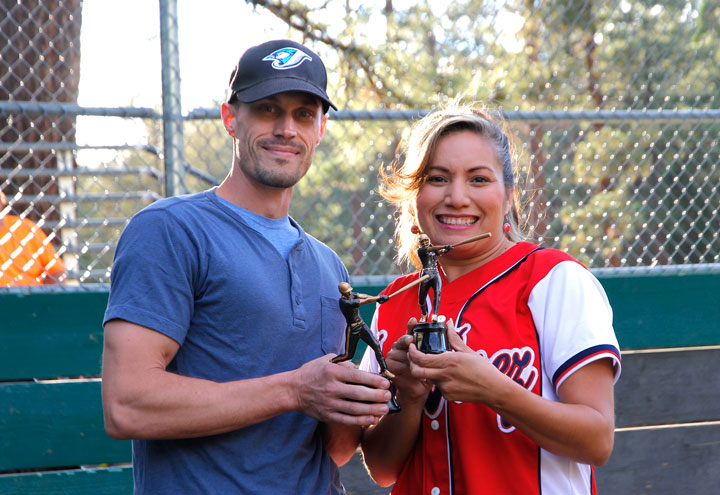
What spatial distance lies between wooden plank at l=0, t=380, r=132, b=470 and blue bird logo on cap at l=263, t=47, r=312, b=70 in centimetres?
177

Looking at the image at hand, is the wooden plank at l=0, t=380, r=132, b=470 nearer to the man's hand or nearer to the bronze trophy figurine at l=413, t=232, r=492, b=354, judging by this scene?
the man's hand

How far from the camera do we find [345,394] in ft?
5.93

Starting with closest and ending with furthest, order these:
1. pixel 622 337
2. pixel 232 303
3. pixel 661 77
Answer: pixel 232 303 → pixel 622 337 → pixel 661 77

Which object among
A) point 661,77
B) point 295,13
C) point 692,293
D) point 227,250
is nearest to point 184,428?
point 227,250

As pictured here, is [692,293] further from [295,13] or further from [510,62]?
[295,13]

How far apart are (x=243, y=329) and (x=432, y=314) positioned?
0.52 m

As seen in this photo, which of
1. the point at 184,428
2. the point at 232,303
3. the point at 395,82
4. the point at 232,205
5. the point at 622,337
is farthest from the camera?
the point at 395,82

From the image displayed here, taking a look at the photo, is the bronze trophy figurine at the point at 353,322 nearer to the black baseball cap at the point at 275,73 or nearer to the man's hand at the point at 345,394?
the man's hand at the point at 345,394

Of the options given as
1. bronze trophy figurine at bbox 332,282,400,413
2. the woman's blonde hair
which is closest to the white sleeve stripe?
bronze trophy figurine at bbox 332,282,400,413

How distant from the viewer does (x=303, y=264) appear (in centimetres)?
218

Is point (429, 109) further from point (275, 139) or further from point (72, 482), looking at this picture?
point (72, 482)

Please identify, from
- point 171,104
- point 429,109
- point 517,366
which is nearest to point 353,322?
point 517,366

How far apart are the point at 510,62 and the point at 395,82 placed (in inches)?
27.3

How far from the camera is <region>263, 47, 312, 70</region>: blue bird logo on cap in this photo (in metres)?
2.11
